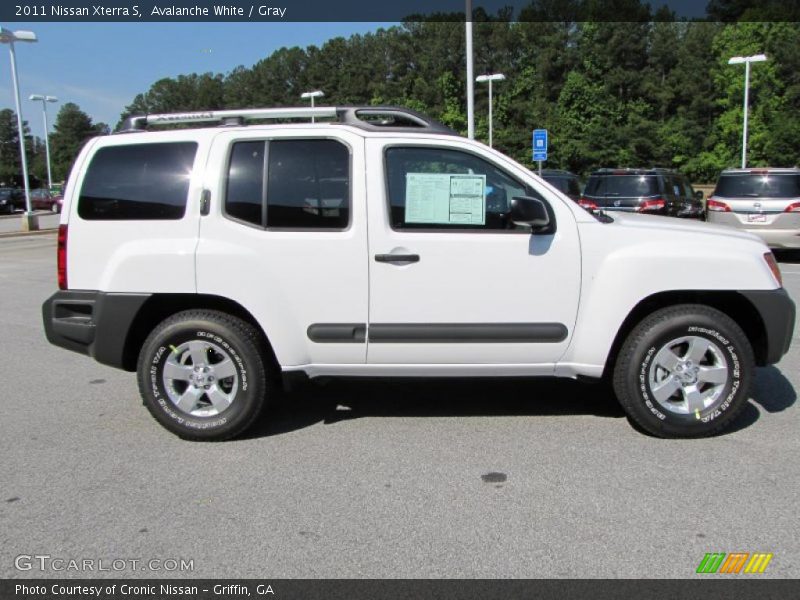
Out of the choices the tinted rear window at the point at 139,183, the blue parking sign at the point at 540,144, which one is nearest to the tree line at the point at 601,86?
the blue parking sign at the point at 540,144

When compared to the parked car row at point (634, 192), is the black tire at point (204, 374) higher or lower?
lower

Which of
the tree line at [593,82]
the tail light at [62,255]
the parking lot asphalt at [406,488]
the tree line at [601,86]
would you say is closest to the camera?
the parking lot asphalt at [406,488]

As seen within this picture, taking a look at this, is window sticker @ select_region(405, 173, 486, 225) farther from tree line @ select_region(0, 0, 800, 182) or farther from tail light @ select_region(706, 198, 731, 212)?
tree line @ select_region(0, 0, 800, 182)

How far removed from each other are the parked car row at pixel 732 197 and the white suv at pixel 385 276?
8.08 meters

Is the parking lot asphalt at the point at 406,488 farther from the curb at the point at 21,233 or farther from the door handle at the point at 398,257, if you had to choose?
the curb at the point at 21,233

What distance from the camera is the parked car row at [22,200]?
4178cm

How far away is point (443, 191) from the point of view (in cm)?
443

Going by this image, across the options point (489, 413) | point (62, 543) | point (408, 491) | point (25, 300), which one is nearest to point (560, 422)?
point (489, 413)

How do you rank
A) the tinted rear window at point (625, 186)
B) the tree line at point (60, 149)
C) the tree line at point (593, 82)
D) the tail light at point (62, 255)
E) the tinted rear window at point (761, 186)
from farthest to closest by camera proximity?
the tree line at point (60, 149), the tree line at point (593, 82), the tinted rear window at point (625, 186), the tinted rear window at point (761, 186), the tail light at point (62, 255)

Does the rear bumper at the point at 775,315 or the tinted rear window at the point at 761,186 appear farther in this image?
the tinted rear window at the point at 761,186

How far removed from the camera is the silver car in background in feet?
40.9

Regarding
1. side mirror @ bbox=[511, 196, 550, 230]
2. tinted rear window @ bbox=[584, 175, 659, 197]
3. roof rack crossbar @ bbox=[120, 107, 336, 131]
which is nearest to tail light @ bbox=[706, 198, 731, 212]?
tinted rear window @ bbox=[584, 175, 659, 197]
